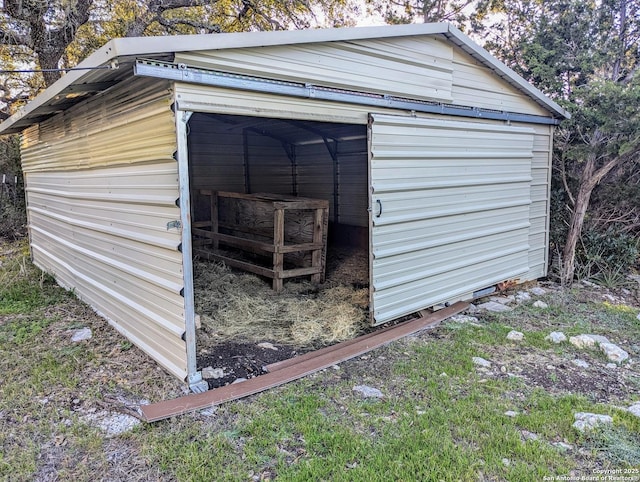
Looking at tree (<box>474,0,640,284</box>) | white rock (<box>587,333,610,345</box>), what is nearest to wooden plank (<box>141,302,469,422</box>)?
white rock (<box>587,333,610,345</box>)

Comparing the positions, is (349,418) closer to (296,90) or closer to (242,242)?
(296,90)

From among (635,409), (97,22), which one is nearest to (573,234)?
(635,409)


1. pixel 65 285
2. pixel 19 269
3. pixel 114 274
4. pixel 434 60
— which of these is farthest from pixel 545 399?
pixel 19 269

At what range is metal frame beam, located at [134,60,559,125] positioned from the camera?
2613mm

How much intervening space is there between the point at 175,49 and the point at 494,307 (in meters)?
4.13

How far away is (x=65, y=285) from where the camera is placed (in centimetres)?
551

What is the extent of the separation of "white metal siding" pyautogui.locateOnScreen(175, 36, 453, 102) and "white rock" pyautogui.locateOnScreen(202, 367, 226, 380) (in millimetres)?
2158

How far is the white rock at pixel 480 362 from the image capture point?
3.38 metres

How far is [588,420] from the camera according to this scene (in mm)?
2582

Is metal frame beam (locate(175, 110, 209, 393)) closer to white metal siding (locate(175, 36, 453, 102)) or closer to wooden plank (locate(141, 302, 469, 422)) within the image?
wooden plank (locate(141, 302, 469, 422))

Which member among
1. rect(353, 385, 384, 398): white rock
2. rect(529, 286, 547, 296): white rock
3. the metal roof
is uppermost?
the metal roof

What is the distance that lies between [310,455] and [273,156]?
7.44 meters

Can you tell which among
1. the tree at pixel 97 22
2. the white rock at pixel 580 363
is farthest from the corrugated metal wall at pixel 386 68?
the tree at pixel 97 22

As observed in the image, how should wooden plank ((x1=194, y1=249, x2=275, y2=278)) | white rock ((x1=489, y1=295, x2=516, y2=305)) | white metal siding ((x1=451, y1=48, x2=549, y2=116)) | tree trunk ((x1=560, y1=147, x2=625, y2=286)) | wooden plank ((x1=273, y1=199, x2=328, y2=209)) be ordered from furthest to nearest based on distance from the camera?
tree trunk ((x1=560, y1=147, x2=625, y2=286)) → wooden plank ((x1=194, y1=249, x2=275, y2=278)) → wooden plank ((x1=273, y1=199, x2=328, y2=209)) → white rock ((x1=489, y1=295, x2=516, y2=305)) → white metal siding ((x1=451, y1=48, x2=549, y2=116))
